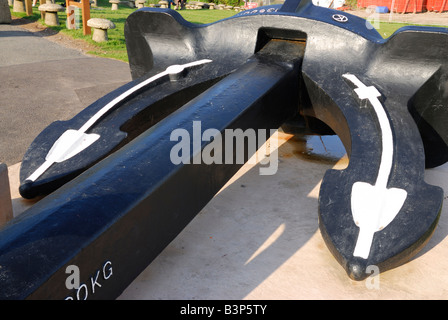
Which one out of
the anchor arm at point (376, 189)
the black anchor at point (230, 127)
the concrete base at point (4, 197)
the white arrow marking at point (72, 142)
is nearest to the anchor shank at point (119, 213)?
the black anchor at point (230, 127)

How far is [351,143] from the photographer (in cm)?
270

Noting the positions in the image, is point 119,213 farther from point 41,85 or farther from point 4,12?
point 4,12

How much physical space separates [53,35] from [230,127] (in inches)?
371

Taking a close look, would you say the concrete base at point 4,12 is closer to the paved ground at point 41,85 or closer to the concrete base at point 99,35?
the paved ground at point 41,85

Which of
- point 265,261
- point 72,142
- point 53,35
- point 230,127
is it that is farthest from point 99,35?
point 265,261

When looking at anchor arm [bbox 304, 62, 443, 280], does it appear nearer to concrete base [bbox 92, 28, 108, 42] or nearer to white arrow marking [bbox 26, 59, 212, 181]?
white arrow marking [bbox 26, 59, 212, 181]

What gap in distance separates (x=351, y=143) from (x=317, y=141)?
156 centimetres

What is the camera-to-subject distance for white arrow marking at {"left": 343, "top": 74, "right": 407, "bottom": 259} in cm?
221

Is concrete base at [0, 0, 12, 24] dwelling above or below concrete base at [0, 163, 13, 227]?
below

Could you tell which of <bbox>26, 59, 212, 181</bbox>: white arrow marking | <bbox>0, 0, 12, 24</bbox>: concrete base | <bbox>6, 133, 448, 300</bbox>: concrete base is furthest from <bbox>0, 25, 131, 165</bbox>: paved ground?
<bbox>0, 0, 12, 24</bbox>: concrete base

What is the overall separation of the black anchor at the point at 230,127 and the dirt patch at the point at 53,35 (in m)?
5.76

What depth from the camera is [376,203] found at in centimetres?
232

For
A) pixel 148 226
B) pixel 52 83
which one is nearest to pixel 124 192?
pixel 148 226

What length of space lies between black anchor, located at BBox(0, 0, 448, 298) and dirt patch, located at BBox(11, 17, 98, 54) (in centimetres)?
576
